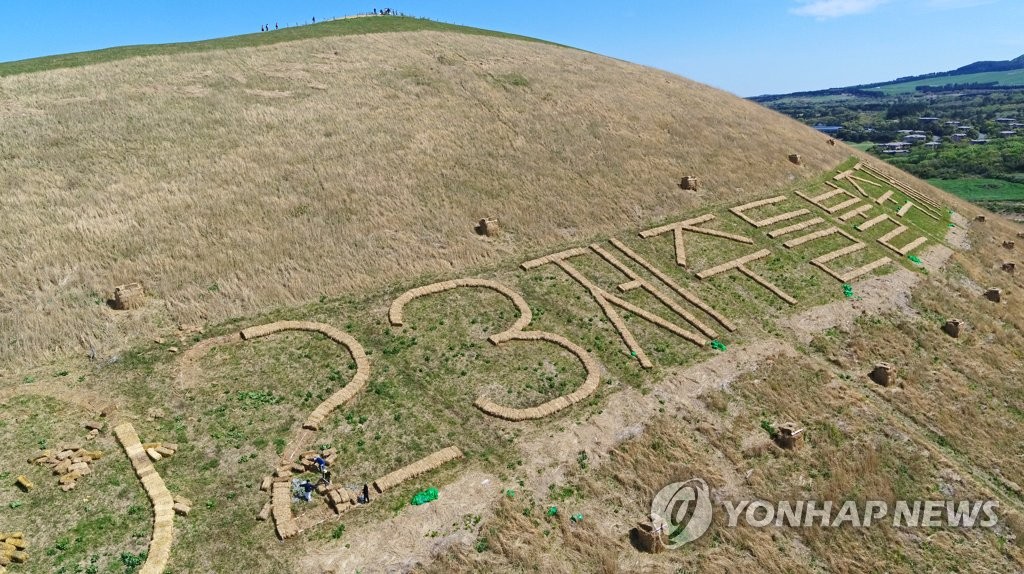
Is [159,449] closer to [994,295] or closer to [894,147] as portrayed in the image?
[994,295]

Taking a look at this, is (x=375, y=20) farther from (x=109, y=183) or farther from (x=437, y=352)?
(x=437, y=352)

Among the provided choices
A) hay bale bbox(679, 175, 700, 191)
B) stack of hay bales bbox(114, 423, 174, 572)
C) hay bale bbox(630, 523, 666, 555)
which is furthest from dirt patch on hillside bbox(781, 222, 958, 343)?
stack of hay bales bbox(114, 423, 174, 572)

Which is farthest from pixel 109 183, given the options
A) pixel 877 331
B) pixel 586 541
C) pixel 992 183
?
pixel 992 183

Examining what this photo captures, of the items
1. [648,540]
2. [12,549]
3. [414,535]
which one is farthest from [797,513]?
[12,549]

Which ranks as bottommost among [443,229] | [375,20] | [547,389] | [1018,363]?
[1018,363]

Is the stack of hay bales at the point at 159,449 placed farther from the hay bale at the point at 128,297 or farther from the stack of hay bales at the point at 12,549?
the hay bale at the point at 128,297

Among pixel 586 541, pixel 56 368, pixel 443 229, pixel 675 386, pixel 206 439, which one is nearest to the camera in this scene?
pixel 586 541

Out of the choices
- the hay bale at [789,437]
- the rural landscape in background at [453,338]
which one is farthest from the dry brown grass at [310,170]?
the hay bale at [789,437]
